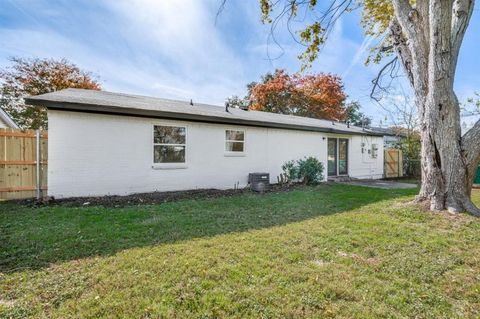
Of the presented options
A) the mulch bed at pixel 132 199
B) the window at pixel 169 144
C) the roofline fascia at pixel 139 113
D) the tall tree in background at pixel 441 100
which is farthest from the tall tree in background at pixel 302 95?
the tall tree in background at pixel 441 100

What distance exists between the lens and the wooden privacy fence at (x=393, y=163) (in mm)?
15289

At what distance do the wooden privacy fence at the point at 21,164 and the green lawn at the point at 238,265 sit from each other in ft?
5.71

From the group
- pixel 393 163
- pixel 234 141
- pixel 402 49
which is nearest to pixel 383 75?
pixel 402 49

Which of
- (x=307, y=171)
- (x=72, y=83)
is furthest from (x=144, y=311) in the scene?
(x=72, y=83)

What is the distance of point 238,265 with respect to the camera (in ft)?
10.0

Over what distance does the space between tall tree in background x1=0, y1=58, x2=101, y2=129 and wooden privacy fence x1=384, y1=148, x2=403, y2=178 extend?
20.0 metres

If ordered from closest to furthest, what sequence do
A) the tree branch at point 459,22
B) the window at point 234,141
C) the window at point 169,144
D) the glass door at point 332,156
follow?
1. the tree branch at point 459,22
2. the window at point 169,144
3. the window at point 234,141
4. the glass door at point 332,156

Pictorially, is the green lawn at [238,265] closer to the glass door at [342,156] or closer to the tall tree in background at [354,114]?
the glass door at [342,156]

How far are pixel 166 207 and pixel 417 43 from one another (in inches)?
287

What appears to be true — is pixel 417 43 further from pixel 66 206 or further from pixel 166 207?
pixel 66 206

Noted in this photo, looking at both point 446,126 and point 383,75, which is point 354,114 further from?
point 446,126

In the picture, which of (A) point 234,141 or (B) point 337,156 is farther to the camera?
(B) point 337,156

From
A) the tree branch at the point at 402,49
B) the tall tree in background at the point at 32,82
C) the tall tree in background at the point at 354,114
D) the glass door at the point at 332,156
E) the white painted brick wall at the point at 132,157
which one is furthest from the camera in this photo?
the tall tree in background at the point at 354,114

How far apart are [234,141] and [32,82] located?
14978 mm
